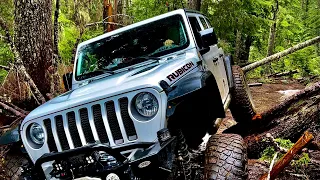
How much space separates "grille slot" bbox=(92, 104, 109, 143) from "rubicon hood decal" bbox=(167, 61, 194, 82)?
0.75 meters

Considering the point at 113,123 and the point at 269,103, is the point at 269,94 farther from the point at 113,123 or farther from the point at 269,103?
the point at 113,123

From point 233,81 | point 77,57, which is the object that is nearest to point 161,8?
point 233,81

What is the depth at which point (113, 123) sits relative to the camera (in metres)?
3.11

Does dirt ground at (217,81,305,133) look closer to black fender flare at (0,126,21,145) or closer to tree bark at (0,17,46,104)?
tree bark at (0,17,46,104)

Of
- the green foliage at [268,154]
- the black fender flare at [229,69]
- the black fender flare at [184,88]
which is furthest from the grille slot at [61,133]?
the black fender flare at [229,69]

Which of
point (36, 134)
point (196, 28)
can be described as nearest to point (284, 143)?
point (196, 28)

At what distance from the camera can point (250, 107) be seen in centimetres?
661

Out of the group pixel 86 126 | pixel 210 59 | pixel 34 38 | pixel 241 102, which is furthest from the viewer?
pixel 241 102

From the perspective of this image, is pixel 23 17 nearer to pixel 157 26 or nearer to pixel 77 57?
pixel 77 57

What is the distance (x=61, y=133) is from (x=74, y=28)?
865 cm

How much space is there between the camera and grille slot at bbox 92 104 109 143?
3.15 m

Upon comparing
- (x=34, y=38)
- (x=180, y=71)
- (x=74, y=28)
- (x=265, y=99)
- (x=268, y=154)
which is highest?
(x=74, y=28)

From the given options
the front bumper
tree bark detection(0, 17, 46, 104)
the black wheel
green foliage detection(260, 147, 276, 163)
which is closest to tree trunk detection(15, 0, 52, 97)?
tree bark detection(0, 17, 46, 104)

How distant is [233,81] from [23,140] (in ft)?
14.0
